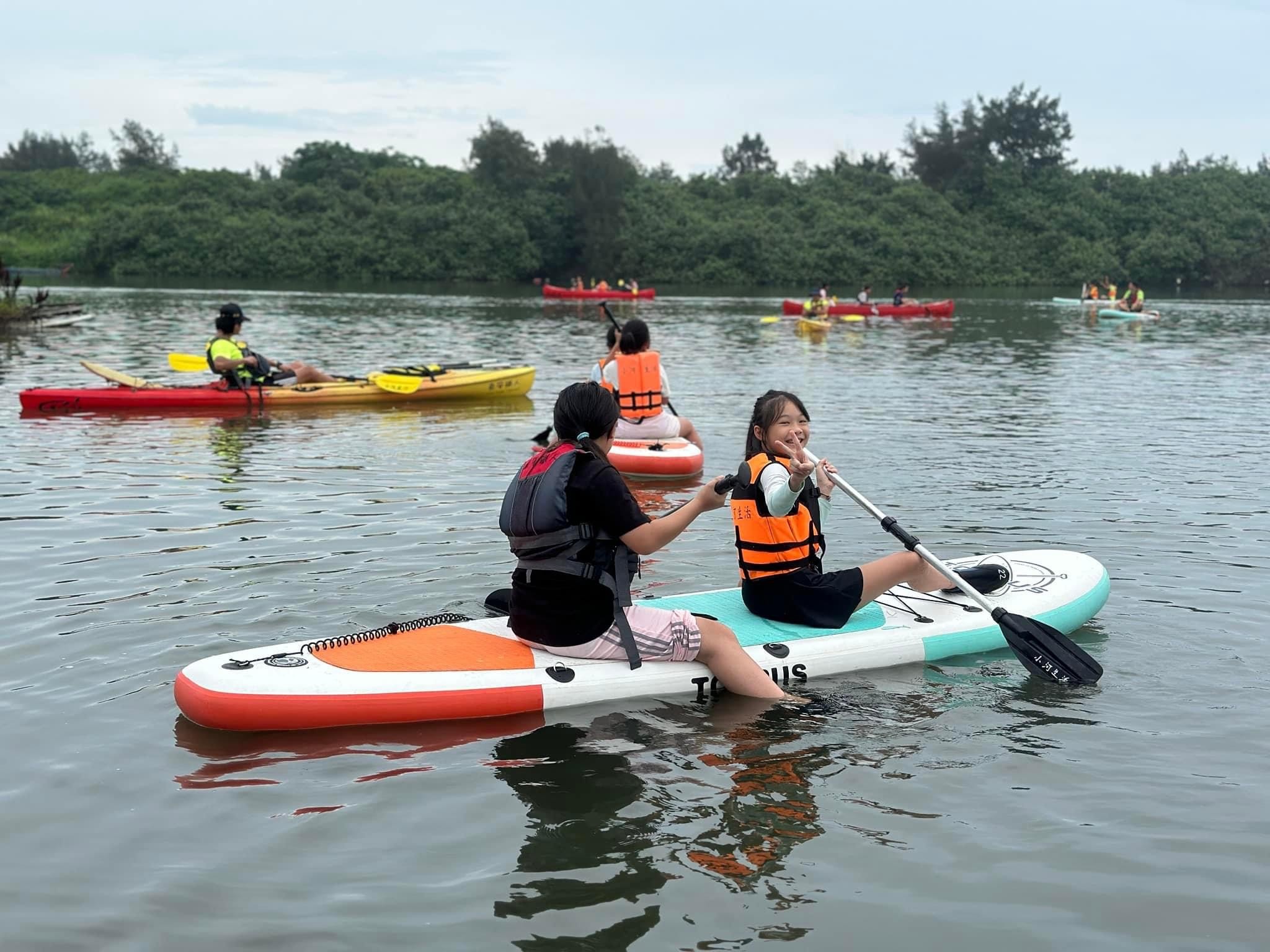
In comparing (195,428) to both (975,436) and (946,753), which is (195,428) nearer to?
(975,436)

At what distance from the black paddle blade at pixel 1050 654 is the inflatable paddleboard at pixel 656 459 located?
4.92 meters

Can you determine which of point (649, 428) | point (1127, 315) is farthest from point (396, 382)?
point (1127, 315)

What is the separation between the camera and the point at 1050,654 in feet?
17.4

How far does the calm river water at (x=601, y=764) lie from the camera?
11.5 feet

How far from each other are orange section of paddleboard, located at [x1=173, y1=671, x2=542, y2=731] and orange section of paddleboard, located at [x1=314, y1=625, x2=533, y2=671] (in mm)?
108

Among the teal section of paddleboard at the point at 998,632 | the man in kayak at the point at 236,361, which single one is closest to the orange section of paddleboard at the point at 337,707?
the teal section of paddleboard at the point at 998,632

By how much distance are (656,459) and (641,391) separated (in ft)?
2.02

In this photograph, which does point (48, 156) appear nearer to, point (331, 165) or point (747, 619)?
point (331, 165)

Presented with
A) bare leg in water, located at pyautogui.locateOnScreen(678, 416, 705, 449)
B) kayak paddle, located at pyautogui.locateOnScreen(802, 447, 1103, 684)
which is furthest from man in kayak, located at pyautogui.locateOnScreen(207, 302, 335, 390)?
kayak paddle, located at pyautogui.locateOnScreen(802, 447, 1103, 684)

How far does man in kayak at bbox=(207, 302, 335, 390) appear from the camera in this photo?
12.9 meters

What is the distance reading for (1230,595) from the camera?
6.70 meters

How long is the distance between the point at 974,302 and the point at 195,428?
3384 cm

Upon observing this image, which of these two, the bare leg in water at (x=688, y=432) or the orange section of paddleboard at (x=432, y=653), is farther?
the bare leg in water at (x=688, y=432)

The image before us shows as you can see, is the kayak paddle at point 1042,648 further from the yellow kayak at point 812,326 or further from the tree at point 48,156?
A: the tree at point 48,156
